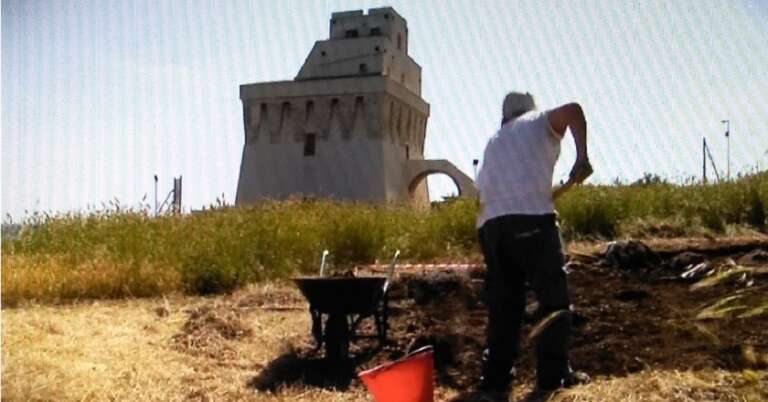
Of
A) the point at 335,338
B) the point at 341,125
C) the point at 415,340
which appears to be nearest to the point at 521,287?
the point at 415,340

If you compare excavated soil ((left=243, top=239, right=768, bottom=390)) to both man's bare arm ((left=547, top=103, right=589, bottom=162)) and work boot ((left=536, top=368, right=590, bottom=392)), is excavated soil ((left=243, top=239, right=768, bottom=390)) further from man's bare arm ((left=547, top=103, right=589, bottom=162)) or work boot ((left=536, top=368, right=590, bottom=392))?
man's bare arm ((left=547, top=103, right=589, bottom=162))

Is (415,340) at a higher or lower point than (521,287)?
lower

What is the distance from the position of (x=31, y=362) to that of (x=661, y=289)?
3625mm

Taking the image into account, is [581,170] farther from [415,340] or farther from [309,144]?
[309,144]

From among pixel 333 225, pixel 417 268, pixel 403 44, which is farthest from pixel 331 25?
pixel 417 268

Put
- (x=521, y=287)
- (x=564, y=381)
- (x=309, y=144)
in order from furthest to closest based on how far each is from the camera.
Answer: (x=309, y=144)
(x=521, y=287)
(x=564, y=381)

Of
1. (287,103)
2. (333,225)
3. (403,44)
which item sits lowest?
(333,225)

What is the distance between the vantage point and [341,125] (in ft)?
107

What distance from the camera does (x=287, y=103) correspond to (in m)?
33.1

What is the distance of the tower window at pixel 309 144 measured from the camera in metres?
33.1

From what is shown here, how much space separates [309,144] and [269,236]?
25.3 metres

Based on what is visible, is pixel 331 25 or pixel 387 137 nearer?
pixel 387 137

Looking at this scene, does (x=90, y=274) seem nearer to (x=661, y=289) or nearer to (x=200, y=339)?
(x=200, y=339)

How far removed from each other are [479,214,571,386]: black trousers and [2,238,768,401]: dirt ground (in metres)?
0.17
